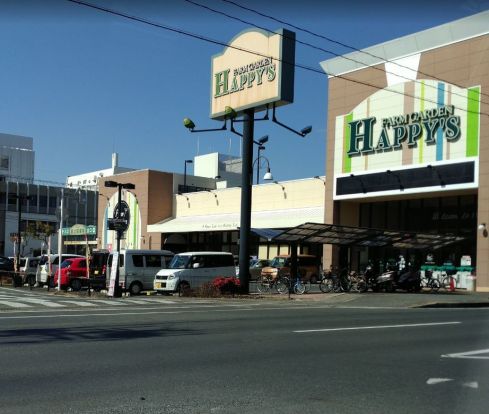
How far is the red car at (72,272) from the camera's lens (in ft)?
97.1

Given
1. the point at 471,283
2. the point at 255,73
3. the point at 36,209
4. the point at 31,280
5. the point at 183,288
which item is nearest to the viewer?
the point at 183,288

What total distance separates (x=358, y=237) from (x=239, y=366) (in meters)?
21.9

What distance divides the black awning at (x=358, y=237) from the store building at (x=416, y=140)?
7.62 feet

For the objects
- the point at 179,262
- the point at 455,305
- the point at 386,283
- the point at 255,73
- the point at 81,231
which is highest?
the point at 255,73

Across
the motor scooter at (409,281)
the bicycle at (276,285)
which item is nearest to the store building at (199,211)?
the motor scooter at (409,281)

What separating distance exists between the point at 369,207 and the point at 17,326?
2938cm

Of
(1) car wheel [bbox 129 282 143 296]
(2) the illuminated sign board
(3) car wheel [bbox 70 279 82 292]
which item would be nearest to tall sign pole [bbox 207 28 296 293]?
(2) the illuminated sign board

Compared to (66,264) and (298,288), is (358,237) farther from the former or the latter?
(66,264)

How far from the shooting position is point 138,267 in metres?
27.8

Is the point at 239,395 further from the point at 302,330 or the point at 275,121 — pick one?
the point at 275,121

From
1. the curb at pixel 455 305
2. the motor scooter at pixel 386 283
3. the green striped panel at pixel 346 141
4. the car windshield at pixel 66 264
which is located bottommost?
the curb at pixel 455 305

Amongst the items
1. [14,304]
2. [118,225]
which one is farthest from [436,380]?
[118,225]

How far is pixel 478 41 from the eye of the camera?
31.5m

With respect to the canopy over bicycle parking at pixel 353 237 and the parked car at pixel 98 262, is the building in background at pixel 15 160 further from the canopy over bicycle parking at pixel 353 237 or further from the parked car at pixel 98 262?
the canopy over bicycle parking at pixel 353 237
